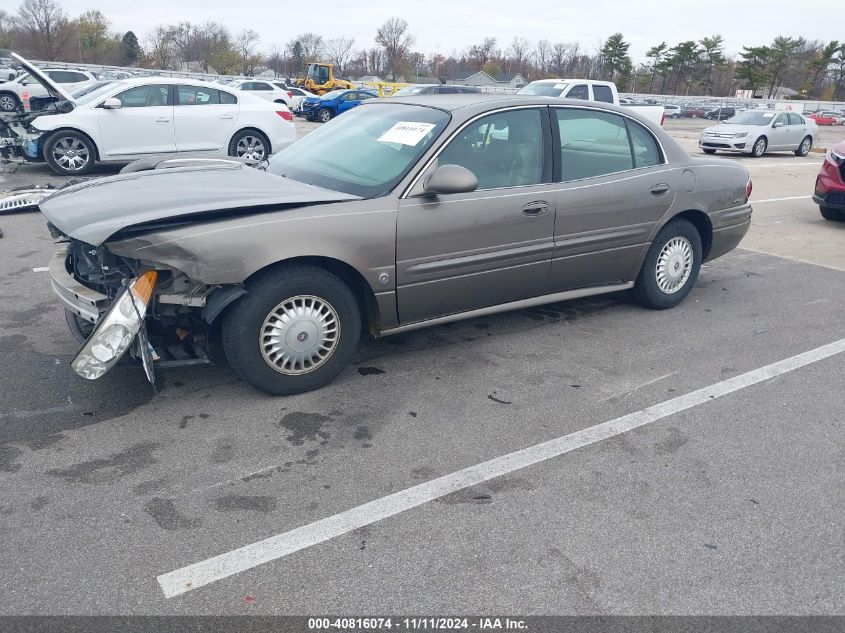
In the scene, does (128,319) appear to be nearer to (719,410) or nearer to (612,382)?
(612,382)

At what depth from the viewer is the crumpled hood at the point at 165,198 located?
352cm

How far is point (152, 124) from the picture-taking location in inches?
437

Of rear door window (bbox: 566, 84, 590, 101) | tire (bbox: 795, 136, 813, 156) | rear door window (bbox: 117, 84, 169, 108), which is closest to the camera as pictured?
rear door window (bbox: 117, 84, 169, 108)

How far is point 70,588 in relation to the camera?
245 cm

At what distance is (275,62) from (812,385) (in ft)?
330

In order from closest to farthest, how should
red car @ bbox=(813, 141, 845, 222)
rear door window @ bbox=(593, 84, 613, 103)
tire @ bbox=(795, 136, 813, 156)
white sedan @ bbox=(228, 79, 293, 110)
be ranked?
1. red car @ bbox=(813, 141, 845, 222)
2. rear door window @ bbox=(593, 84, 613, 103)
3. tire @ bbox=(795, 136, 813, 156)
4. white sedan @ bbox=(228, 79, 293, 110)

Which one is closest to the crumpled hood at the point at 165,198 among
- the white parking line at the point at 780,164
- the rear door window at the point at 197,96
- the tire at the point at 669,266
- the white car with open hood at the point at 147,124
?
the tire at the point at 669,266

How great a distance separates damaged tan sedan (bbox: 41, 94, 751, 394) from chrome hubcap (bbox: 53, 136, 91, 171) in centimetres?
684

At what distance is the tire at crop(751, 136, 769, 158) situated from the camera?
66.4 ft

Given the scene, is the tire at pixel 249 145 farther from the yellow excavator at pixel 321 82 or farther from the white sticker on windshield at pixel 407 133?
the yellow excavator at pixel 321 82

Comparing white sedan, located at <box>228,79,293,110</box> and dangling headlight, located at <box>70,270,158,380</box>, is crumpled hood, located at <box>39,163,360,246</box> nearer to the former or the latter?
dangling headlight, located at <box>70,270,158,380</box>

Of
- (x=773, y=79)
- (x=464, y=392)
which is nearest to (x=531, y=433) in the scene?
(x=464, y=392)

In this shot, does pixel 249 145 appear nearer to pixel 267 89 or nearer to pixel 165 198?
pixel 165 198

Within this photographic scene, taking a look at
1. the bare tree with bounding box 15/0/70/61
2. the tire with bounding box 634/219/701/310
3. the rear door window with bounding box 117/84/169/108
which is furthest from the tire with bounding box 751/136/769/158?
the bare tree with bounding box 15/0/70/61
